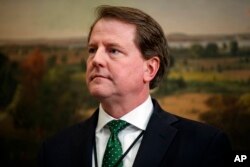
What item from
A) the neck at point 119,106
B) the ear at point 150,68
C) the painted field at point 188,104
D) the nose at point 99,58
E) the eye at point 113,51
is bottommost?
the painted field at point 188,104

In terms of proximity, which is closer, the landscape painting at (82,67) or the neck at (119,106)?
the neck at (119,106)

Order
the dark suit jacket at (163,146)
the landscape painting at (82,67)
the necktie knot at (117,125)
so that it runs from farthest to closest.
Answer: the landscape painting at (82,67), the necktie knot at (117,125), the dark suit jacket at (163,146)

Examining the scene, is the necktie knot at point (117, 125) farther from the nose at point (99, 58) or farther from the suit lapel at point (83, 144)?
the nose at point (99, 58)

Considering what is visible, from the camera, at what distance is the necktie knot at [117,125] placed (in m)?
1.53

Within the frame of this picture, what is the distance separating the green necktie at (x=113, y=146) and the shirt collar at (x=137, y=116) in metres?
0.02

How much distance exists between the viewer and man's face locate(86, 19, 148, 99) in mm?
1506

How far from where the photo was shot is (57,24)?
2.96 metres

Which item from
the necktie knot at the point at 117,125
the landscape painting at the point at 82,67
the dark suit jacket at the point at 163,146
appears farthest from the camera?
the landscape painting at the point at 82,67

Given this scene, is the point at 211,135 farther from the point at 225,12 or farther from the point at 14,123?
the point at 14,123

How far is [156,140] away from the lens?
1.47m

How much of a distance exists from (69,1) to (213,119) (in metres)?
1.34

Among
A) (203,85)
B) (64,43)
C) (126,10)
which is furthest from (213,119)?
(126,10)

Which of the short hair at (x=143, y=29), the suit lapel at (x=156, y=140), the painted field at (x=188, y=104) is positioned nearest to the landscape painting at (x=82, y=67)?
the painted field at (x=188, y=104)

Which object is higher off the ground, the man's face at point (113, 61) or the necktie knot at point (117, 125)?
the man's face at point (113, 61)
